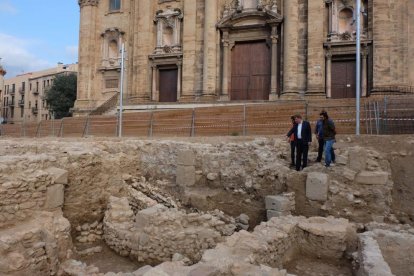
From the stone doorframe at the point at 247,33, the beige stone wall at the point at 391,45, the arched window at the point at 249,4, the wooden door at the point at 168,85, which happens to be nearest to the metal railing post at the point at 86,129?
the wooden door at the point at 168,85

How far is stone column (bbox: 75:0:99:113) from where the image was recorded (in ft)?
95.6

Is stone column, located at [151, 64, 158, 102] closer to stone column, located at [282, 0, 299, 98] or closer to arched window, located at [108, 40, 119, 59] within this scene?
arched window, located at [108, 40, 119, 59]

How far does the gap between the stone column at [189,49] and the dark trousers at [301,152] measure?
1584 cm

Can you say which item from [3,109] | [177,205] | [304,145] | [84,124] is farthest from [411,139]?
[3,109]

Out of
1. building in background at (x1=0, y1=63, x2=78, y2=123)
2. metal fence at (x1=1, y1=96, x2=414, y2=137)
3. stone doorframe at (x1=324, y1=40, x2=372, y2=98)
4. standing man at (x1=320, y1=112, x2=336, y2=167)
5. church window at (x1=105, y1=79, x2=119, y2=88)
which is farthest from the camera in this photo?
building in background at (x1=0, y1=63, x2=78, y2=123)

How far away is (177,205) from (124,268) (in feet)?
10.9

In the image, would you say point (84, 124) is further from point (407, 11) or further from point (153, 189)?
point (407, 11)

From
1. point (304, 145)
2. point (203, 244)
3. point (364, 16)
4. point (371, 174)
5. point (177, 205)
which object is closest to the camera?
point (203, 244)

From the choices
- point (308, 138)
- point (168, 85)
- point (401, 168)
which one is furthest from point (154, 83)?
point (401, 168)

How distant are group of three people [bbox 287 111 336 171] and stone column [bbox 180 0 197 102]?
51.4 feet

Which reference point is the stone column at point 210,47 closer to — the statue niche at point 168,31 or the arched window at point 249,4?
the arched window at point 249,4

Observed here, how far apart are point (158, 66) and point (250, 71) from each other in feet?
24.1

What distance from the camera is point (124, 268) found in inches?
335

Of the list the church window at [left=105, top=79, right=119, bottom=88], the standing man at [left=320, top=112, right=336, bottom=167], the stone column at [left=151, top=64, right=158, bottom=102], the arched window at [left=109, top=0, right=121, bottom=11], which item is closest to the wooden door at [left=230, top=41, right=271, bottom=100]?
the stone column at [left=151, top=64, right=158, bottom=102]
